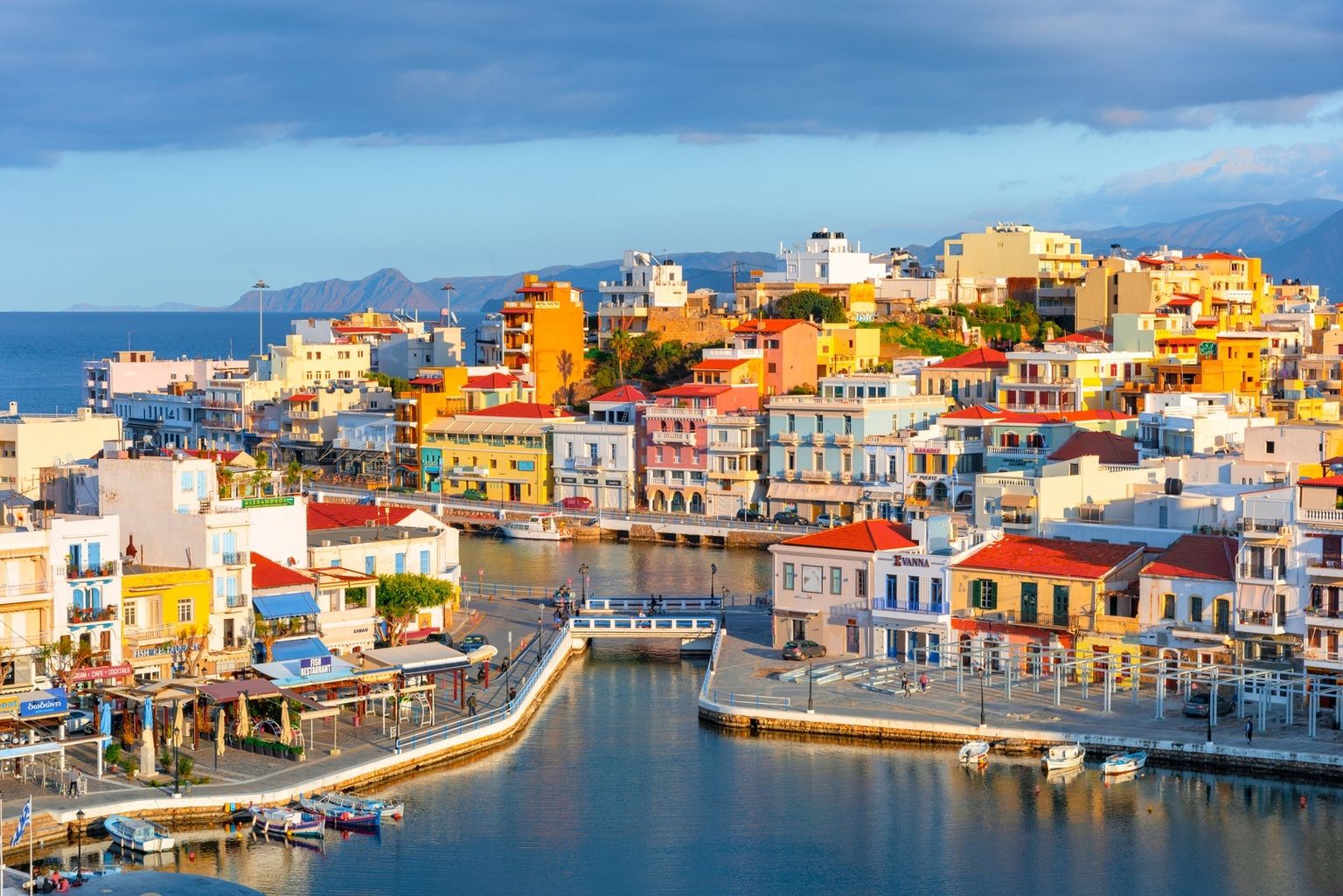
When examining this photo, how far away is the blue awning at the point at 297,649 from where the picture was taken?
4594 centimetres

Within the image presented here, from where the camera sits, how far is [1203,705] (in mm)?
45531

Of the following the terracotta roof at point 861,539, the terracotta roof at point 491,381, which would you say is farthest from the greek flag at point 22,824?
the terracotta roof at point 491,381

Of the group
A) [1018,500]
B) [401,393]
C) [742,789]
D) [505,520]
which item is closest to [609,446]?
[505,520]

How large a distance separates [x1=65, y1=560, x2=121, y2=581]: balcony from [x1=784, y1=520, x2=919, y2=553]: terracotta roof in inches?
684

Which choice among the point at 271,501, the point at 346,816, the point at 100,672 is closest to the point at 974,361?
the point at 271,501

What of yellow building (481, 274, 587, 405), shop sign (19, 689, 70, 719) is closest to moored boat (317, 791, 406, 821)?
shop sign (19, 689, 70, 719)

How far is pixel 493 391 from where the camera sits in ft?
334

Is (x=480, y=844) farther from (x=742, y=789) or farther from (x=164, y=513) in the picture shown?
(x=164, y=513)

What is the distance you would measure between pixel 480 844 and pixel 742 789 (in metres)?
6.08

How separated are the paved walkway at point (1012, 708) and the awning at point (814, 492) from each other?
1262 inches

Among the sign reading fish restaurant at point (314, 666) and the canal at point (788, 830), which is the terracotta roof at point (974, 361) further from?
the sign reading fish restaurant at point (314, 666)

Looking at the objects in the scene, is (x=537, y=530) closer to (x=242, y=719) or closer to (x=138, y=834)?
(x=242, y=719)

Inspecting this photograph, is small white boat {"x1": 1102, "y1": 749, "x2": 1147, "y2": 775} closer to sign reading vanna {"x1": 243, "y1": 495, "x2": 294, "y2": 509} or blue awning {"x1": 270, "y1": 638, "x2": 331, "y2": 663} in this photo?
blue awning {"x1": 270, "y1": 638, "x2": 331, "y2": 663}

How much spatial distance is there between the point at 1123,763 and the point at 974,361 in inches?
2086
